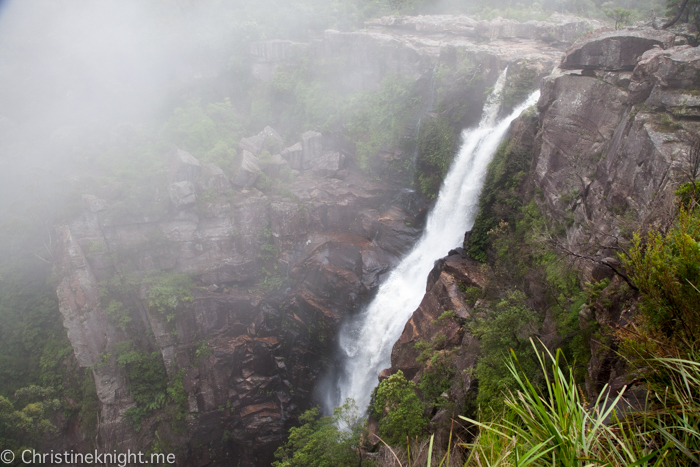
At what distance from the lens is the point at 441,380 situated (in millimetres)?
12500

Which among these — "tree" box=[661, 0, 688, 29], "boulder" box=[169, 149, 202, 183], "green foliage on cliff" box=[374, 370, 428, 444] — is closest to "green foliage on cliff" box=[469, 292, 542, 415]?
"green foliage on cliff" box=[374, 370, 428, 444]

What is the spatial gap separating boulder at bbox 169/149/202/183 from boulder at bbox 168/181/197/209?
0.67 meters

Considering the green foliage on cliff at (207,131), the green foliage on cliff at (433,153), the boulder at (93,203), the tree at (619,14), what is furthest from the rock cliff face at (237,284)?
the tree at (619,14)

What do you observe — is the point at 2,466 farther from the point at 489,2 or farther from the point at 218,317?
the point at 489,2

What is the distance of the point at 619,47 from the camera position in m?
12.1

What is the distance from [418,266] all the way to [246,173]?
12.9 m

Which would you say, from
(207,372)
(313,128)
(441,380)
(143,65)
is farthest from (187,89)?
(441,380)

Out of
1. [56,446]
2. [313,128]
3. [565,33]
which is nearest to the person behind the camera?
[56,446]

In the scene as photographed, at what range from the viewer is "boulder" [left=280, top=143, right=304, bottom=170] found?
1032 inches

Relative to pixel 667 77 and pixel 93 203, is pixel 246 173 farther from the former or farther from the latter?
pixel 667 77

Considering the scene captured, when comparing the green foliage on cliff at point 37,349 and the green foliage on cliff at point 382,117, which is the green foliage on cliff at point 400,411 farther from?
the green foliage on cliff at point 37,349

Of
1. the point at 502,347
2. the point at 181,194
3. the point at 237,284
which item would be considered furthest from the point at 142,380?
the point at 502,347

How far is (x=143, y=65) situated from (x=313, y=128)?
1689 centimetres

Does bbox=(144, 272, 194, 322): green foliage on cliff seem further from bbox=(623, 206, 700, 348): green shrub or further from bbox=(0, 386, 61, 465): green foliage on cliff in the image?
bbox=(623, 206, 700, 348): green shrub
